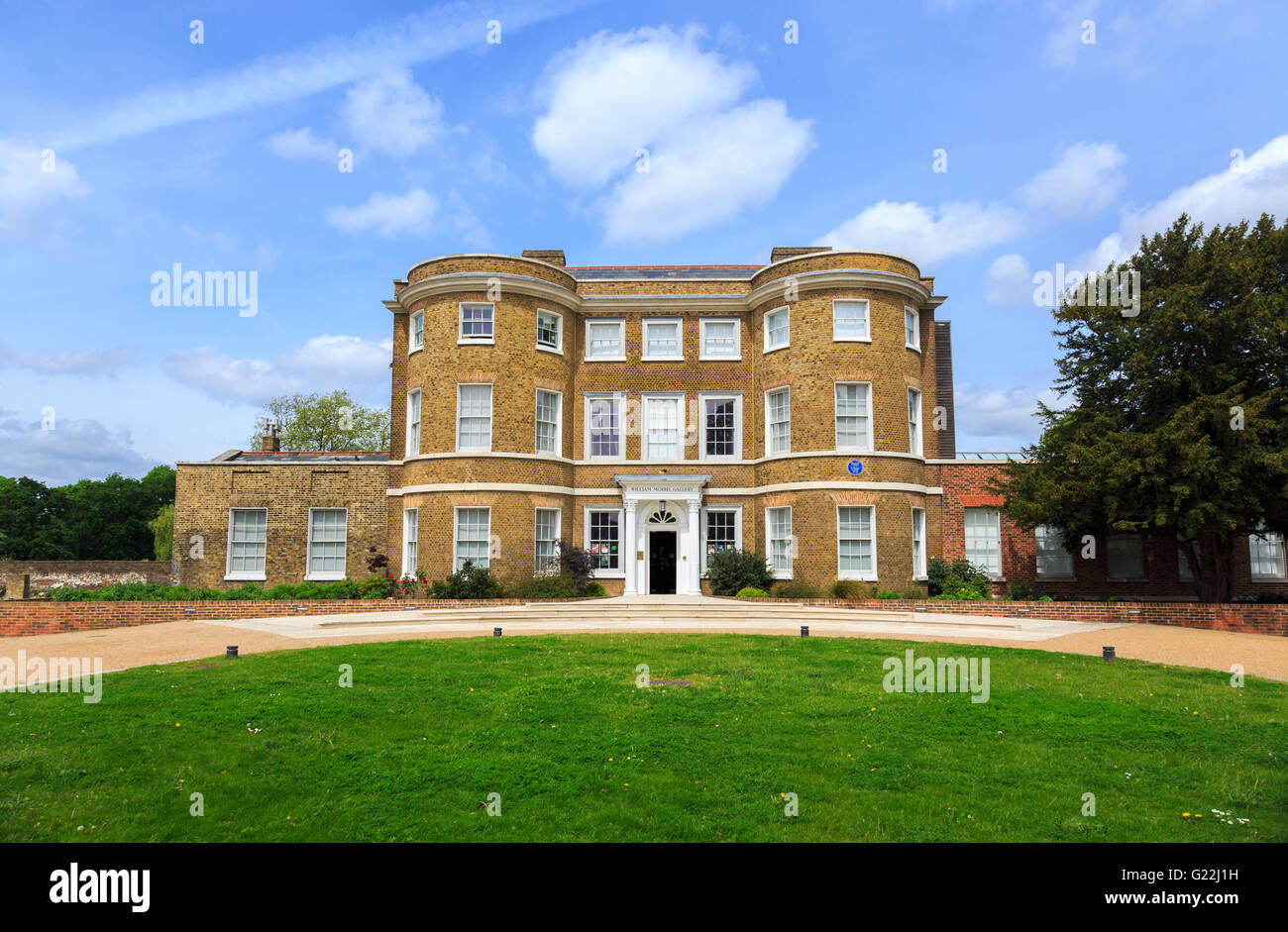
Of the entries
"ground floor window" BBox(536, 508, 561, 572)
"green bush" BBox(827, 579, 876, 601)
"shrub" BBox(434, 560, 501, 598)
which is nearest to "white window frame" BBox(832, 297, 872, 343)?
"green bush" BBox(827, 579, 876, 601)

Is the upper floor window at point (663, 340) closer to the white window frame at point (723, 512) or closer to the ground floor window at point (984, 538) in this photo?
the white window frame at point (723, 512)

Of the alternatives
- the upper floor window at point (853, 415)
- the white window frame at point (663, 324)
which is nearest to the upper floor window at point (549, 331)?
the white window frame at point (663, 324)

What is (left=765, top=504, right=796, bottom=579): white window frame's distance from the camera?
23311 mm

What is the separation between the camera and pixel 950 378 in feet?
96.3

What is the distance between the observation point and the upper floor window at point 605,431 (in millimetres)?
25453


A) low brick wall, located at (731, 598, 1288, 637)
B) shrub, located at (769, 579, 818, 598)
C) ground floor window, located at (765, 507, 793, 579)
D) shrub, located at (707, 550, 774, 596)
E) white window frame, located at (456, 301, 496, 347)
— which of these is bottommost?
low brick wall, located at (731, 598, 1288, 637)

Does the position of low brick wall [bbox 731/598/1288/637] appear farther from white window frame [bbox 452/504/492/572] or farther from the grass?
white window frame [bbox 452/504/492/572]

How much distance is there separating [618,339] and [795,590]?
34.0 feet

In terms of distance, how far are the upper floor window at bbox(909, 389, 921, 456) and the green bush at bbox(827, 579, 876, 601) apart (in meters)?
5.00

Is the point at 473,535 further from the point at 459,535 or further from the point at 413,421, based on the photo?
the point at 413,421

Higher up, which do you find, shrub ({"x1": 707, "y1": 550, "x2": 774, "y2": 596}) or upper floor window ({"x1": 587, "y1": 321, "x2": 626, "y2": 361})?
upper floor window ({"x1": 587, "y1": 321, "x2": 626, "y2": 361})

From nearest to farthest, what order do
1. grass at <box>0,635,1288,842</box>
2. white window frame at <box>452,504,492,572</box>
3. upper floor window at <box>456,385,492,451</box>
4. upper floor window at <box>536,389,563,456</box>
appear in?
grass at <box>0,635,1288,842</box> → white window frame at <box>452,504,492,572</box> → upper floor window at <box>456,385,492,451</box> → upper floor window at <box>536,389,563,456</box>
